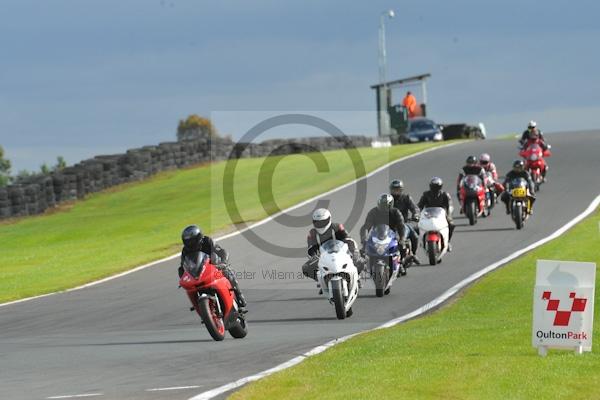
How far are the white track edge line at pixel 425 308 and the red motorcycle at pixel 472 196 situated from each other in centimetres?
227

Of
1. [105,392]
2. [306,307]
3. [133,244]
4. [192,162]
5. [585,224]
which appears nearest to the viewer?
[105,392]

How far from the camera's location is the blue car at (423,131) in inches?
2542

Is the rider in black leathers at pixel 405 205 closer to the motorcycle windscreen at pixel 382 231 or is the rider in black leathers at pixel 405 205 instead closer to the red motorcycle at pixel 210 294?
the motorcycle windscreen at pixel 382 231

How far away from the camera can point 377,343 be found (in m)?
14.4

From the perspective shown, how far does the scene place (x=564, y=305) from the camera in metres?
12.0

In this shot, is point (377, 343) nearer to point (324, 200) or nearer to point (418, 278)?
point (418, 278)

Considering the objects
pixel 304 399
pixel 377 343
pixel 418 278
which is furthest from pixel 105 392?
pixel 418 278

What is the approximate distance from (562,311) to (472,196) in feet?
64.2

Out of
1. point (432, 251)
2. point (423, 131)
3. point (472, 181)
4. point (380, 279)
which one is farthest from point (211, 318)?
point (423, 131)

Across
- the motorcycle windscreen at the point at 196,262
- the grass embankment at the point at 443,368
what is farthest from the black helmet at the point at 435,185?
the motorcycle windscreen at the point at 196,262

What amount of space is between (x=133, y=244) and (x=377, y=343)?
2003 cm

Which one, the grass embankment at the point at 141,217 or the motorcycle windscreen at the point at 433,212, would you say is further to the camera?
the grass embankment at the point at 141,217

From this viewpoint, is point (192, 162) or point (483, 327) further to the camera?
point (192, 162)

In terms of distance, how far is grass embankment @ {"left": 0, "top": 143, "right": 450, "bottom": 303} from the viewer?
95.1 feet
